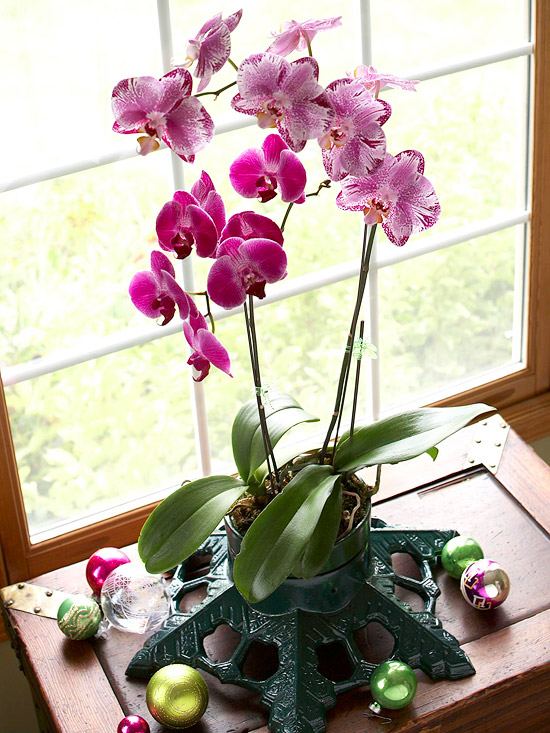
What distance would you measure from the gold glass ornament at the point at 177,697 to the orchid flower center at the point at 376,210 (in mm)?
492

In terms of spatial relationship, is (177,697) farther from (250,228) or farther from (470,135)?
(470,135)

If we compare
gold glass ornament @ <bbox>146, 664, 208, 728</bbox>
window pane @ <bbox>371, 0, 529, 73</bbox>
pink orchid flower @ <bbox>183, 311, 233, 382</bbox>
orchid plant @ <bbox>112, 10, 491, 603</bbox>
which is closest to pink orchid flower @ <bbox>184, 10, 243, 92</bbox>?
orchid plant @ <bbox>112, 10, 491, 603</bbox>

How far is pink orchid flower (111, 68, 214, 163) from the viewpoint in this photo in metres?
0.83

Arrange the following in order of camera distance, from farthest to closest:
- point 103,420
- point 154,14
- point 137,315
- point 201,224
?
point 103,420 < point 137,315 < point 154,14 < point 201,224

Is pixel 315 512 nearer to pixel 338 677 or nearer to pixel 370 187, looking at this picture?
pixel 338 677

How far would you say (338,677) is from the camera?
113cm

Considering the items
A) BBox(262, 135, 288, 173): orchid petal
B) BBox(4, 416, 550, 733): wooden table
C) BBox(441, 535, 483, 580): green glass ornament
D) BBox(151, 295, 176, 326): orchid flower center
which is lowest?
BBox(4, 416, 550, 733): wooden table

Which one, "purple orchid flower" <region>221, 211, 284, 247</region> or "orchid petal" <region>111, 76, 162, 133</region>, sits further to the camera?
"purple orchid flower" <region>221, 211, 284, 247</region>

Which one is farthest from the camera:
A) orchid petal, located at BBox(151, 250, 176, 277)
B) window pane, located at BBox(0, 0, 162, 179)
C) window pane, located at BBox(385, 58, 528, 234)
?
window pane, located at BBox(385, 58, 528, 234)

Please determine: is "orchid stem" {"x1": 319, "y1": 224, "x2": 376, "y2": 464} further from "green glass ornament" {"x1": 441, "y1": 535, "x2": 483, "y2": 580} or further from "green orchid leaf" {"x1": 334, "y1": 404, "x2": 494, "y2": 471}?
"green glass ornament" {"x1": 441, "y1": 535, "x2": 483, "y2": 580}

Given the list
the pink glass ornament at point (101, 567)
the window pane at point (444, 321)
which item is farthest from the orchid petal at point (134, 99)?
the window pane at point (444, 321)

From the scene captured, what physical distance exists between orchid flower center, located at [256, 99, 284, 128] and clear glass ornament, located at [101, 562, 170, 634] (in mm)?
565

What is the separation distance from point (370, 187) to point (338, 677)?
20.7 inches

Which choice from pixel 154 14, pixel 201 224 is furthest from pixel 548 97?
pixel 201 224
